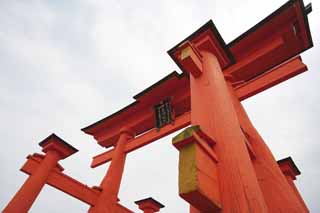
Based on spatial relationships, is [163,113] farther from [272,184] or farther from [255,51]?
[272,184]

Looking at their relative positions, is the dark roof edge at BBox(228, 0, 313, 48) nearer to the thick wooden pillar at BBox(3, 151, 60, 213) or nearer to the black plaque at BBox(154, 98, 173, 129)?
the black plaque at BBox(154, 98, 173, 129)

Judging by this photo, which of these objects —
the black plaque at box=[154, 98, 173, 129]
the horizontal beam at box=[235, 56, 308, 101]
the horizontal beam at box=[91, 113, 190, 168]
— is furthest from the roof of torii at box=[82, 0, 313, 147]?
the horizontal beam at box=[91, 113, 190, 168]

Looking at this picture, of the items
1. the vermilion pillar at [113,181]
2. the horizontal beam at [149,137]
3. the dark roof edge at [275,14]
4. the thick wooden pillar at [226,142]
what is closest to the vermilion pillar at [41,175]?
the vermilion pillar at [113,181]

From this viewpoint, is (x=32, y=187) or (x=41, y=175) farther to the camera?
(x=41, y=175)

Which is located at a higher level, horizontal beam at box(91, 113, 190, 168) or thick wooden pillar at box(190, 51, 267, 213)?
horizontal beam at box(91, 113, 190, 168)

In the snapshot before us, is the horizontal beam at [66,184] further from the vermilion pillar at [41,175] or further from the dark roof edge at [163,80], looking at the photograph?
the dark roof edge at [163,80]

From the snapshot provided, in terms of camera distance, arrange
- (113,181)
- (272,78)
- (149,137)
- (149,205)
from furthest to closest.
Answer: (149,205), (149,137), (113,181), (272,78)

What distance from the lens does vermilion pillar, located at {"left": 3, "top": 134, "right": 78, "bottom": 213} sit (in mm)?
2637

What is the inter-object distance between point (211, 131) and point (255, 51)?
2.24 metres

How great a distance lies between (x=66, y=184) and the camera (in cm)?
321

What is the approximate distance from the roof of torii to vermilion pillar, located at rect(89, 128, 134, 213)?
101 centimetres

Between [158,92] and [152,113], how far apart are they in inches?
21.2

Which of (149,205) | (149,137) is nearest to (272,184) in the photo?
(149,137)

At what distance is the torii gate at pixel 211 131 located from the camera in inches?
31.9
